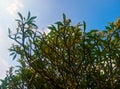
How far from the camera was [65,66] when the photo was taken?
25.7 feet

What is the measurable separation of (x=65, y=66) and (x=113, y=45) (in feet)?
→ 5.82

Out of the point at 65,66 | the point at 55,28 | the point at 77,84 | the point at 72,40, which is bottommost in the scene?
the point at 77,84

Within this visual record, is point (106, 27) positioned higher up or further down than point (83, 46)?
higher up

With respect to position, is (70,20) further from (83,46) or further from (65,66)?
(65,66)

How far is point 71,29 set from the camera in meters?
8.10

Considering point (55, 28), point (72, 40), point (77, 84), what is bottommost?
point (77, 84)

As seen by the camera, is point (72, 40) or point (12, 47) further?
point (12, 47)

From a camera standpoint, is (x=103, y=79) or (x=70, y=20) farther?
(x=103, y=79)

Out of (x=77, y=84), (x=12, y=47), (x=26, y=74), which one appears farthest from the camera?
(x=26, y=74)

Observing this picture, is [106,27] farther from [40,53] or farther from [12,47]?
[12,47]

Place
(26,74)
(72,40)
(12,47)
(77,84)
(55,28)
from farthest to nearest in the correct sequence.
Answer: (26,74)
(12,47)
(55,28)
(72,40)
(77,84)

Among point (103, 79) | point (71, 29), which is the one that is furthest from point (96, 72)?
point (71, 29)

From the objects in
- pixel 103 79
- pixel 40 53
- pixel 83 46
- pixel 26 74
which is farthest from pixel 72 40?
pixel 26 74

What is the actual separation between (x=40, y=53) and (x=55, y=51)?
65 cm
